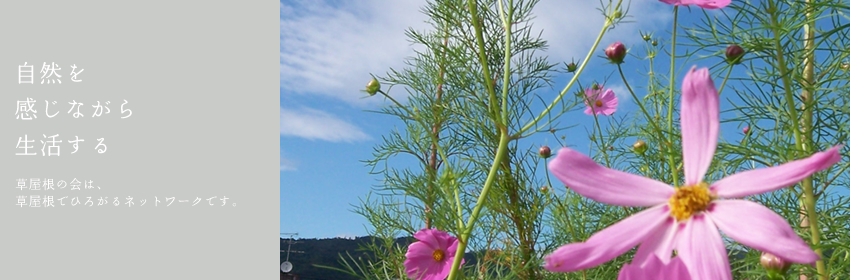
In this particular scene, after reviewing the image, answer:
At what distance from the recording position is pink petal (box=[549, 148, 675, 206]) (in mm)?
196

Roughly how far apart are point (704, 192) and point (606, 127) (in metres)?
1.36

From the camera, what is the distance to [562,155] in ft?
0.64

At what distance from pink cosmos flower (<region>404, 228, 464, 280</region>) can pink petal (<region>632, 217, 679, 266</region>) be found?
805 mm

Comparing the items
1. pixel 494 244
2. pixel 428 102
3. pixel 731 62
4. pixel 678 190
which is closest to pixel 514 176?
pixel 494 244

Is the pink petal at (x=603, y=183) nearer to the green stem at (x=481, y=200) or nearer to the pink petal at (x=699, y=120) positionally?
the pink petal at (x=699, y=120)

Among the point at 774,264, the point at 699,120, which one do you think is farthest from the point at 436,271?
the point at 699,120

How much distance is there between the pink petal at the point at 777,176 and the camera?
0.56 feet

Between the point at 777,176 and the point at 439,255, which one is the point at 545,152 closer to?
the point at 439,255

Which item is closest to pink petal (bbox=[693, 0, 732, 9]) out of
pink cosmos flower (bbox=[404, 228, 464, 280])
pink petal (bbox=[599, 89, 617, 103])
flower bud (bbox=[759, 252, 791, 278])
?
flower bud (bbox=[759, 252, 791, 278])

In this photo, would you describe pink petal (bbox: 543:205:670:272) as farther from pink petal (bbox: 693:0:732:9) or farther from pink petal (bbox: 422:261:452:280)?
pink petal (bbox: 422:261:452:280)

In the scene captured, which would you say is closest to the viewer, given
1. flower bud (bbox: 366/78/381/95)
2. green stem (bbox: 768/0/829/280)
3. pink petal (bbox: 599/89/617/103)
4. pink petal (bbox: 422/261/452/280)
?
green stem (bbox: 768/0/829/280)

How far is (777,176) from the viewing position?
0.59 ft

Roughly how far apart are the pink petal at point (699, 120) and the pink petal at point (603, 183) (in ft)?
0.05

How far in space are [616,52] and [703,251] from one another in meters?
0.37
